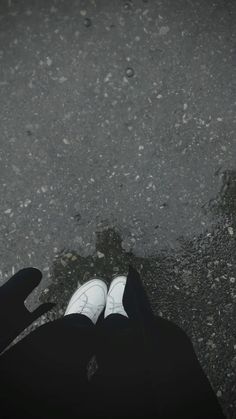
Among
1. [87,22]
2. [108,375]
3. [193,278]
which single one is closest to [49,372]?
[108,375]

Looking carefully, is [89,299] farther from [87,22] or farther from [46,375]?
[87,22]

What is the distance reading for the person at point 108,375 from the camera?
1765mm

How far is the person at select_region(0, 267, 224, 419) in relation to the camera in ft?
5.79

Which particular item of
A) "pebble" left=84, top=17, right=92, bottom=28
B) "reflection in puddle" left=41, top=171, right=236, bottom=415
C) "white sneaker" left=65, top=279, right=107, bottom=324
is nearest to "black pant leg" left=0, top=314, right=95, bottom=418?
"white sneaker" left=65, top=279, right=107, bottom=324

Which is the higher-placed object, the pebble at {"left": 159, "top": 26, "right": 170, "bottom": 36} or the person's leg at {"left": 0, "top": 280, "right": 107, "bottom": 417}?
the pebble at {"left": 159, "top": 26, "right": 170, "bottom": 36}

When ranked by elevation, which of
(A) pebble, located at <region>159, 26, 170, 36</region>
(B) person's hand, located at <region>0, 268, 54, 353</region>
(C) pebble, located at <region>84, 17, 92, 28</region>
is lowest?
→ (B) person's hand, located at <region>0, 268, 54, 353</region>

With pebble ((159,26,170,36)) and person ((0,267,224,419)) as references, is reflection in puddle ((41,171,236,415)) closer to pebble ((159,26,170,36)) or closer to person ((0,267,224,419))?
person ((0,267,224,419))

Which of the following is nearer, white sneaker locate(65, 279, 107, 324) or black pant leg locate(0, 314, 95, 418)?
black pant leg locate(0, 314, 95, 418)

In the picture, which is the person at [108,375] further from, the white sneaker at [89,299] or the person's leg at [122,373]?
the white sneaker at [89,299]

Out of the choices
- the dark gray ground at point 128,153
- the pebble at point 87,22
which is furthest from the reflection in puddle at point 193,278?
the pebble at point 87,22

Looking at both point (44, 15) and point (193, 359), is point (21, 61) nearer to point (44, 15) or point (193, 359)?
point (44, 15)

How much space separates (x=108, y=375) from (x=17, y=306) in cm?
59

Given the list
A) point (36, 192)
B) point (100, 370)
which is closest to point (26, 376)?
point (100, 370)

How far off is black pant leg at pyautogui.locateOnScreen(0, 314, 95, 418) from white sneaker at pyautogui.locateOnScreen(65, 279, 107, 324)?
1.26ft
